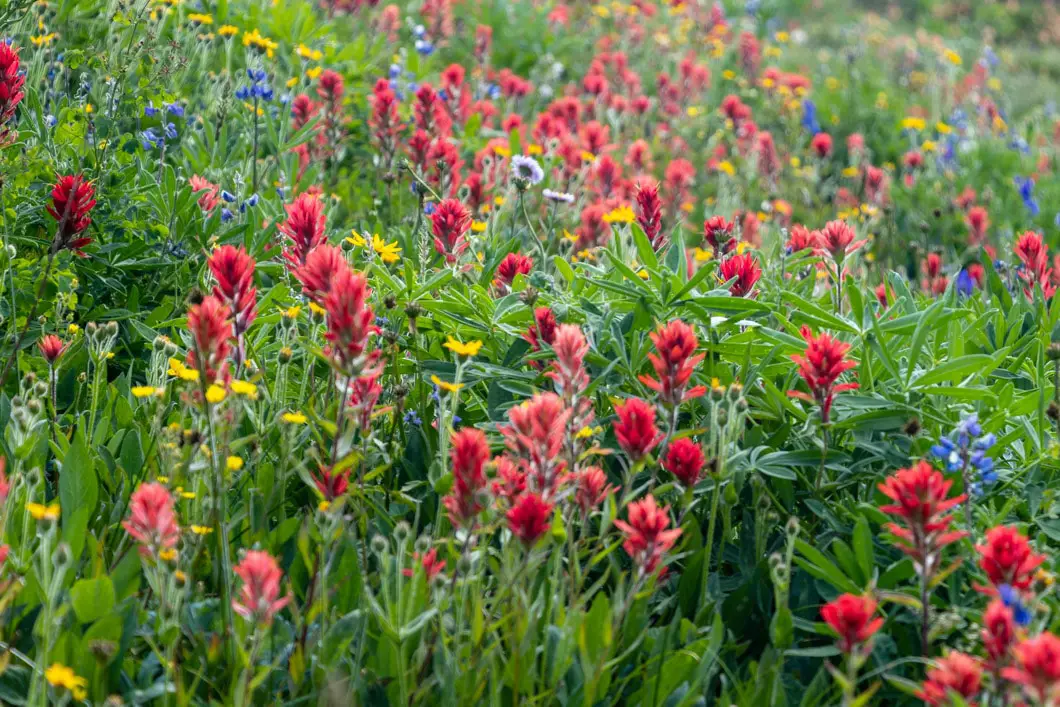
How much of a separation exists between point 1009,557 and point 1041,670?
0.32 m

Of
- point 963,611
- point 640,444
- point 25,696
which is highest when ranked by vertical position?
point 640,444

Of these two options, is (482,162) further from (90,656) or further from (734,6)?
(734,6)

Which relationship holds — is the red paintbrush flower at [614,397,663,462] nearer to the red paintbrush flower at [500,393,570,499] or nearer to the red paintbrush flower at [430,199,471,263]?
the red paintbrush flower at [500,393,570,499]

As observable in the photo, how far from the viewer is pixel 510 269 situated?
10.1ft

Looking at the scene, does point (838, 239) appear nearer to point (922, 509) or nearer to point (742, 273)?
point (742, 273)

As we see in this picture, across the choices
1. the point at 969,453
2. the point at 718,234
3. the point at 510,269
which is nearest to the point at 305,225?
the point at 510,269

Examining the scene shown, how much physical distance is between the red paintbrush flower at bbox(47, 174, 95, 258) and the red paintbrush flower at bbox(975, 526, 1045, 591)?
7.10 feet

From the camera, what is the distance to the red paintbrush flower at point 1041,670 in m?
1.48

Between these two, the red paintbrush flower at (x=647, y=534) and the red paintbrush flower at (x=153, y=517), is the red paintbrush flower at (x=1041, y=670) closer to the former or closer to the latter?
the red paintbrush flower at (x=647, y=534)

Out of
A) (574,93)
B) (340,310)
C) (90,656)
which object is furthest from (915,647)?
(574,93)

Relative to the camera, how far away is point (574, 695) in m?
2.12

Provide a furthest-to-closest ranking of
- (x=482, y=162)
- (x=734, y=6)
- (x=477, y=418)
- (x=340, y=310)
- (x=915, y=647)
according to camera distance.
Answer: (x=734, y=6) → (x=482, y=162) → (x=477, y=418) → (x=915, y=647) → (x=340, y=310)

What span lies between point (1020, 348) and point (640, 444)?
1627mm

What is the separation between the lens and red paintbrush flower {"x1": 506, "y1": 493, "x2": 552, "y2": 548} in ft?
Answer: 6.19
